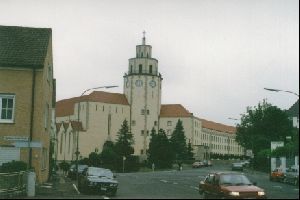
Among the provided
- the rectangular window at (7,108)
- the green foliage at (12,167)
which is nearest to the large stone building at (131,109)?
the rectangular window at (7,108)

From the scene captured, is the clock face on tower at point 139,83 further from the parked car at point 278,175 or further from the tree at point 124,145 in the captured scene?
the parked car at point 278,175

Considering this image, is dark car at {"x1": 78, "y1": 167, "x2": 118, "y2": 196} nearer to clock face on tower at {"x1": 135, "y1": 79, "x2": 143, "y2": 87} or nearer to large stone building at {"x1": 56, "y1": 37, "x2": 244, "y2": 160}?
large stone building at {"x1": 56, "y1": 37, "x2": 244, "y2": 160}

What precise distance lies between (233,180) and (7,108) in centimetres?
1519

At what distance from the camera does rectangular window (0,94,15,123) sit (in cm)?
3028

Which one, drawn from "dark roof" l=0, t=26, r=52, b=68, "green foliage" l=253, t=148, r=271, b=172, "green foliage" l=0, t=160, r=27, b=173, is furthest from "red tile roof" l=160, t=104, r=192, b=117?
"green foliage" l=0, t=160, r=27, b=173

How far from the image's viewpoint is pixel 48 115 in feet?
121

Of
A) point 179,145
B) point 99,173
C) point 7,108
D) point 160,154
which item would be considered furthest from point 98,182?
point 179,145

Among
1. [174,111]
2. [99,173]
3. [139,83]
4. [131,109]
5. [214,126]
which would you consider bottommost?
[99,173]

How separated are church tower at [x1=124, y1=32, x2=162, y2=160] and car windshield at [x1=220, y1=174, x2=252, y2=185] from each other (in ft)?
341

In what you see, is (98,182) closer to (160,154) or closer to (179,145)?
(160,154)

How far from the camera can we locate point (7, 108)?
30453 mm

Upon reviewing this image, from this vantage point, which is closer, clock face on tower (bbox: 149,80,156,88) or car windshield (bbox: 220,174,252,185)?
car windshield (bbox: 220,174,252,185)

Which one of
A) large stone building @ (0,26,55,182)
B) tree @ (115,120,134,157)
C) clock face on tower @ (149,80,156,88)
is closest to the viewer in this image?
large stone building @ (0,26,55,182)

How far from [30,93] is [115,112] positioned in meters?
98.3
